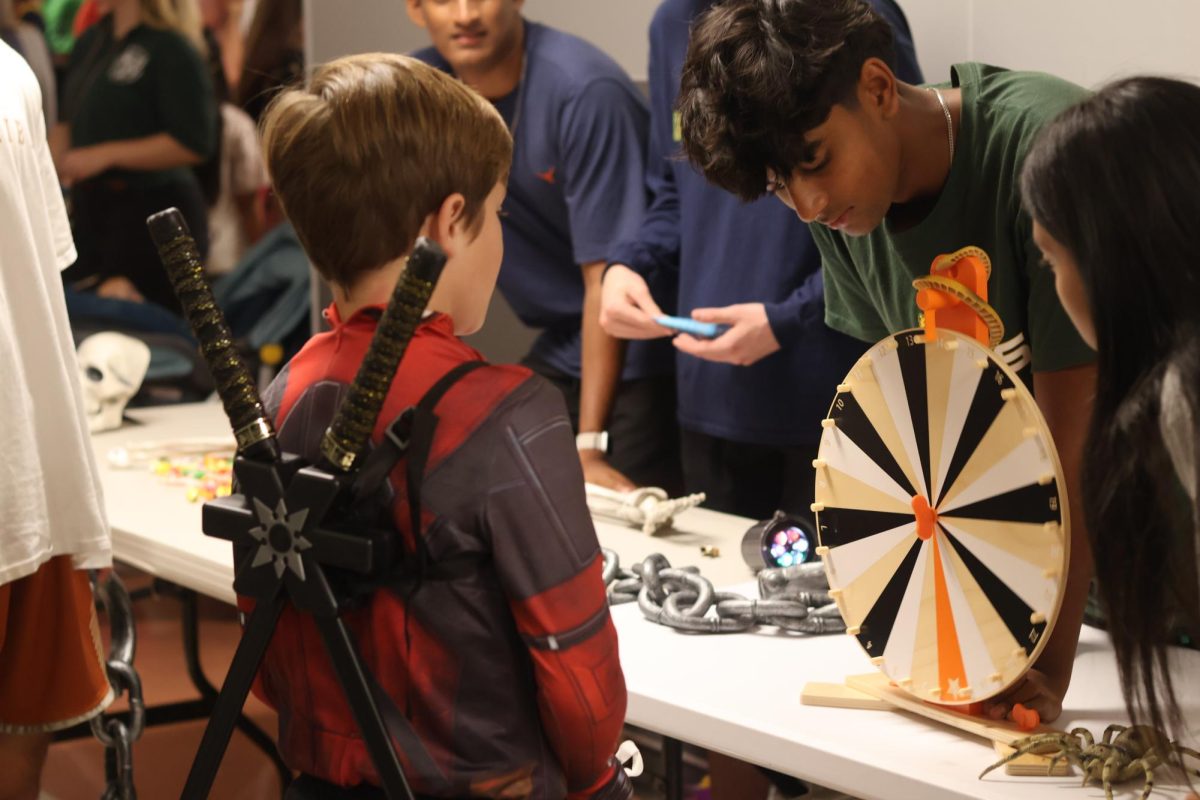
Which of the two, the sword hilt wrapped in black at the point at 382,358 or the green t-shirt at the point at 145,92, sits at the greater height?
the sword hilt wrapped in black at the point at 382,358

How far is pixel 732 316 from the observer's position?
2312mm

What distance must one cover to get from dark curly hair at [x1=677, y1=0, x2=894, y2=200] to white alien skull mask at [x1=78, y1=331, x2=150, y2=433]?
2.16 meters

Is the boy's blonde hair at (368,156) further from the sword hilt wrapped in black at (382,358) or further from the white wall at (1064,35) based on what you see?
the white wall at (1064,35)

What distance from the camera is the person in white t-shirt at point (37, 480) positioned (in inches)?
68.4

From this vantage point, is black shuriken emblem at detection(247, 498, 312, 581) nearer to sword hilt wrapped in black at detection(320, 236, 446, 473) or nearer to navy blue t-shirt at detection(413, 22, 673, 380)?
sword hilt wrapped in black at detection(320, 236, 446, 473)

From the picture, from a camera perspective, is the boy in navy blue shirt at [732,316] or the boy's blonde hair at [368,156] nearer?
the boy's blonde hair at [368,156]

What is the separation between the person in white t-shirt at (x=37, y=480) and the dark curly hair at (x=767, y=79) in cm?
90

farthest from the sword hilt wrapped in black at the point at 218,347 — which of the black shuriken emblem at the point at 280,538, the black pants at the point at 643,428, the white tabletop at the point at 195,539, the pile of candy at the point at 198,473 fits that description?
the black pants at the point at 643,428

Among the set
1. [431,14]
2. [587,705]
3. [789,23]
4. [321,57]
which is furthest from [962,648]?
[321,57]

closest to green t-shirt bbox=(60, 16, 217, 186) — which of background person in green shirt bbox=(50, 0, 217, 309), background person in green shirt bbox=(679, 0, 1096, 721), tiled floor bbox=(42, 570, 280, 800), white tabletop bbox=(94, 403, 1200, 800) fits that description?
background person in green shirt bbox=(50, 0, 217, 309)

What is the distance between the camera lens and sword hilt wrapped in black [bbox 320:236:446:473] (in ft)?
3.15

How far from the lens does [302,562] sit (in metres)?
1.03

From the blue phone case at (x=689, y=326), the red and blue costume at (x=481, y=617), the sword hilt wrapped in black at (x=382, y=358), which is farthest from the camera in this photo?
the blue phone case at (x=689, y=326)

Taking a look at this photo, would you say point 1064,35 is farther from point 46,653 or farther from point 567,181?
point 46,653
